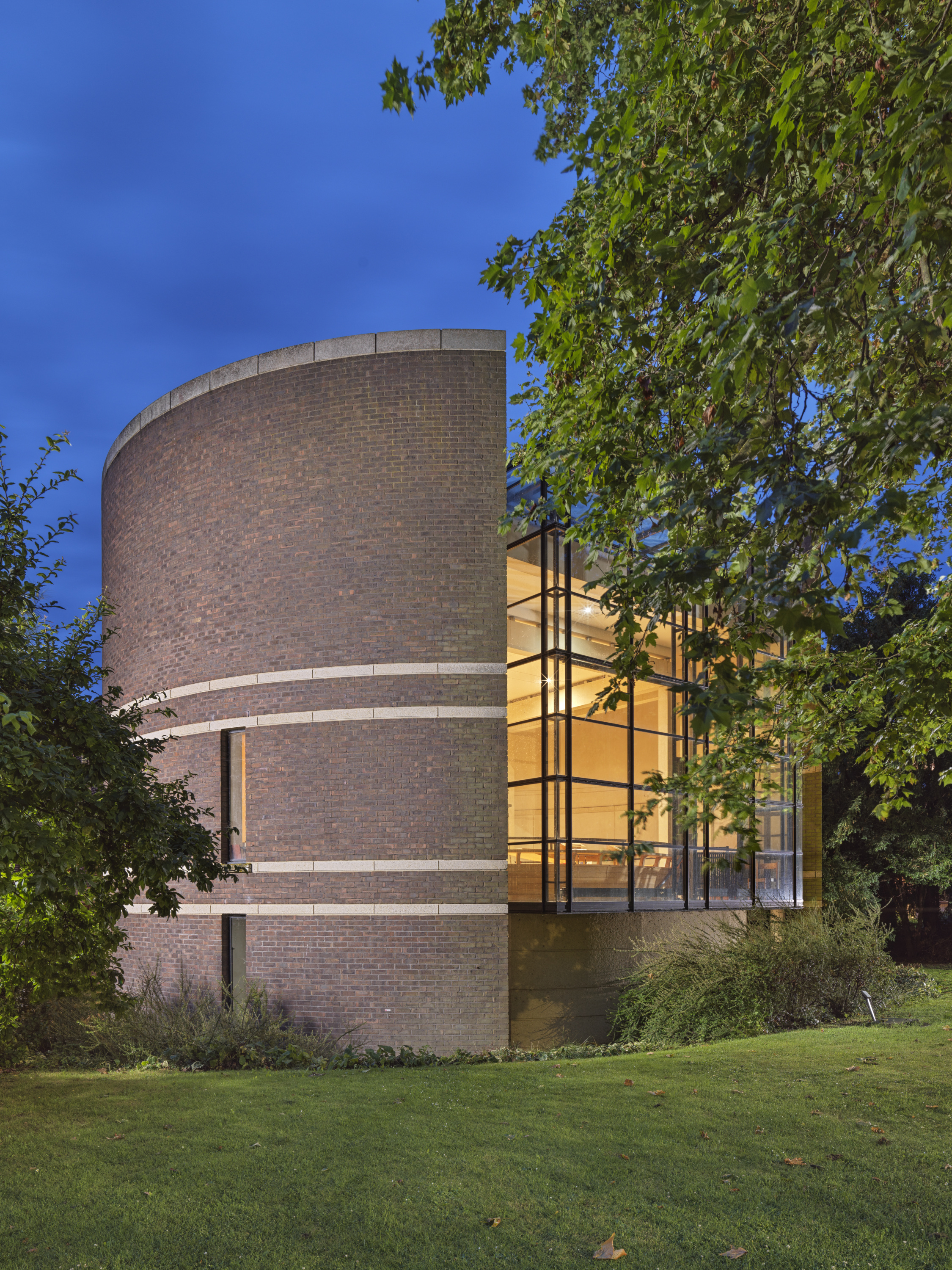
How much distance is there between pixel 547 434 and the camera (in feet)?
30.7

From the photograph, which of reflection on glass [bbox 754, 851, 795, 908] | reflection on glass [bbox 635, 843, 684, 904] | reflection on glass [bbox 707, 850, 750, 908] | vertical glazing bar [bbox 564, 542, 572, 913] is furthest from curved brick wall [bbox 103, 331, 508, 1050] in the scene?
reflection on glass [bbox 754, 851, 795, 908]

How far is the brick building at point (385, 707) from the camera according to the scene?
542 inches

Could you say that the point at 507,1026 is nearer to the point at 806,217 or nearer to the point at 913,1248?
the point at 913,1248

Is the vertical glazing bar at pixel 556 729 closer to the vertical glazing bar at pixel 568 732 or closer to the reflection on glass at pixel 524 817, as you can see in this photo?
the vertical glazing bar at pixel 568 732

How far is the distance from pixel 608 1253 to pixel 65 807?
5050mm

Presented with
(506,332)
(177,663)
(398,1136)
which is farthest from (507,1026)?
(506,332)

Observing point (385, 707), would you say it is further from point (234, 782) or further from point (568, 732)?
point (234, 782)

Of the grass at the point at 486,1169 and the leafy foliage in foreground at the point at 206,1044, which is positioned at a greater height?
the grass at the point at 486,1169

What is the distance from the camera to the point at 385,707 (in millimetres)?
14234

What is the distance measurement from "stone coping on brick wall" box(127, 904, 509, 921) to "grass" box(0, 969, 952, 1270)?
3.16 m

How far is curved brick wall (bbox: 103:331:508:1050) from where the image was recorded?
13.7 m

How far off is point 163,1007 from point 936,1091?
34.4ft

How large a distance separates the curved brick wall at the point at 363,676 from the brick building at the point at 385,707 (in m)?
0.04

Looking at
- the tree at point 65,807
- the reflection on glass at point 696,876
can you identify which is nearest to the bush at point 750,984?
the reflection on glass at point 696,876
